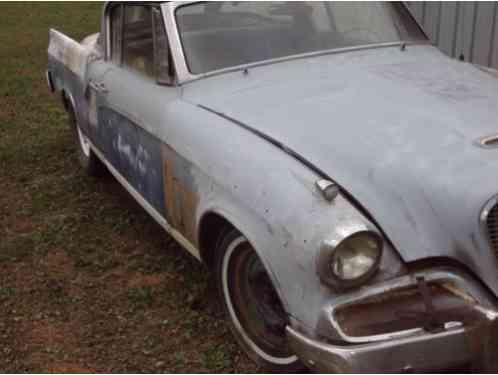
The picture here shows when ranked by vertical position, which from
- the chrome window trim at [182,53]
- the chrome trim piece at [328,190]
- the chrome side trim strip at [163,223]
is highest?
the chrome window trim at [182,53]

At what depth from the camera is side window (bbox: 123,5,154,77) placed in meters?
3.78

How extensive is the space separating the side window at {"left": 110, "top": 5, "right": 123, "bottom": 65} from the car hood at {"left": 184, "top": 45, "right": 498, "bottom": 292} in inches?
42.1

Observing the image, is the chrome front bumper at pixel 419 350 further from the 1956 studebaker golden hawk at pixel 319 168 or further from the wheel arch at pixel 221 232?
the wheel arch at pixel 221 232

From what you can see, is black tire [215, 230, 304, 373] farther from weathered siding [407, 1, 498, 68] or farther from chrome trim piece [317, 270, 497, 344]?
weathered siding [407, 1, 498, 68]

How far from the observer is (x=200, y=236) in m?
3.02

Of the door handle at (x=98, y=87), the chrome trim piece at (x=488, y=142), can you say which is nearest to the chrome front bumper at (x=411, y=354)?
the chrome trim piece at (x=488, y=142)

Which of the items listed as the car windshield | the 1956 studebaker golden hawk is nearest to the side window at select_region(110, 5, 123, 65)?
the 1956 studebaker golden hawk

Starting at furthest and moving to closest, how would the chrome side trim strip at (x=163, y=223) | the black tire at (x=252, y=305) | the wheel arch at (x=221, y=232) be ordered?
the chrome side trim strip at (x=163, y=223), the black tire at (x=252, y=305), the wheel arch at (x=221, y=232)

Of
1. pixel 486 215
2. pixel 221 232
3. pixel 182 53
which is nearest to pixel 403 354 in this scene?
pixel 486 215

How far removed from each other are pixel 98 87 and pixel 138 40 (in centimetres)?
50

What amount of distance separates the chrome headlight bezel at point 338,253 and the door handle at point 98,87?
2.35 m

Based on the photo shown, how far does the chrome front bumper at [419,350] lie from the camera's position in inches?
86.4

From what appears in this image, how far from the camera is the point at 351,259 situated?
2.29 meters

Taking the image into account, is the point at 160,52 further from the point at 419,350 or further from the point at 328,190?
the point at 419,350
